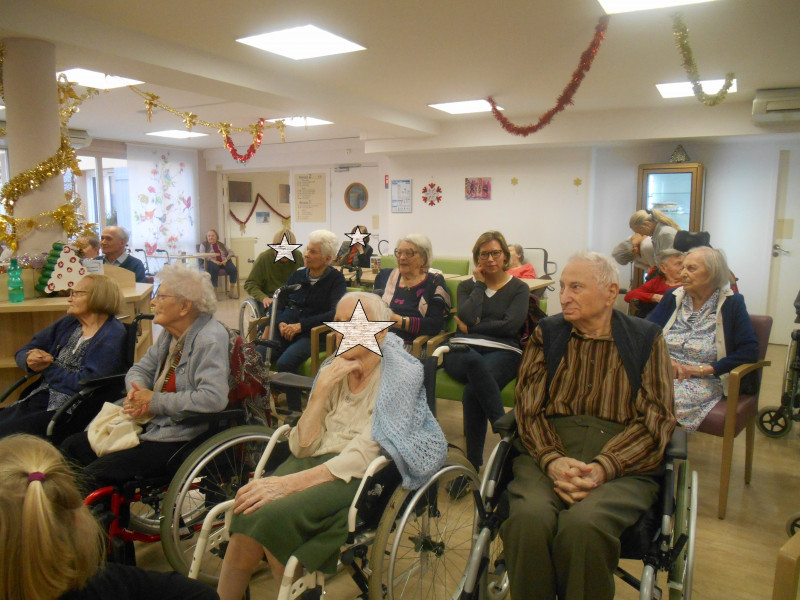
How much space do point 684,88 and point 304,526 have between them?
16.8 ft

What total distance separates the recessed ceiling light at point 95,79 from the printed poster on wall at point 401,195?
3682mm

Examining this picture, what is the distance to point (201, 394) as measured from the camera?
2115 millimetres

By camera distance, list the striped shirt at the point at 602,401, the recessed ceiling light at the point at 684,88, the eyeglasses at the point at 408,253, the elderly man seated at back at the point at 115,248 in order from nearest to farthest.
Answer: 1. the striped shirt at the point at 602,401
2. the eyeglasses at the point at 408,253
3. the elderly man seated at back at the point at 115,248
4. the recessed ceiling light at the point at 684,88

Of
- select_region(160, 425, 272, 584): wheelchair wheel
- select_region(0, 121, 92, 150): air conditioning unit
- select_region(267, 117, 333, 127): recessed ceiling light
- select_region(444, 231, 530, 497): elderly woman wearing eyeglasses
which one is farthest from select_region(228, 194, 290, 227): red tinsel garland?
select_region(160, 425, 272, 584): wheelchair wheel

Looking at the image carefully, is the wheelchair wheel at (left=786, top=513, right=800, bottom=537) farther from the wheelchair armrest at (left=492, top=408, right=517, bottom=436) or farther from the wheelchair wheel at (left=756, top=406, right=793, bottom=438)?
the wheelchair wheel at (left=756, top=406, right=793, bottom=438)

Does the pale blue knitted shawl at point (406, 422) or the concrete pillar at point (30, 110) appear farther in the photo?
the concrete pillar at point (30, 110)

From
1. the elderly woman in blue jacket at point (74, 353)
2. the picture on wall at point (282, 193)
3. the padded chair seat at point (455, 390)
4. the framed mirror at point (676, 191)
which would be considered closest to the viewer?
the elderly woman in blue jacket at point (74, 353)

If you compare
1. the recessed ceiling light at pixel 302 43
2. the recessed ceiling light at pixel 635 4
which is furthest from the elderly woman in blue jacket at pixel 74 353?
the recessed ceiling light at pixel 635 4

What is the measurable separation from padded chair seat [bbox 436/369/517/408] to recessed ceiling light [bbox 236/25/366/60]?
2254 mm

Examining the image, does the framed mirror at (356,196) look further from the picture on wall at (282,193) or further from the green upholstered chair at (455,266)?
the green upholstered chair at (455,266)

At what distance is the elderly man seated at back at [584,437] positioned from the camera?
1.57 m

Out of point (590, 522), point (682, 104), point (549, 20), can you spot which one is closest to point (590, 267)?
point (590, 522)

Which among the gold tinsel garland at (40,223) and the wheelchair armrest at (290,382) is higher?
the gold tinsel garland at (40,223)

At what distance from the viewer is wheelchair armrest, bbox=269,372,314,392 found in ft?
7.75
